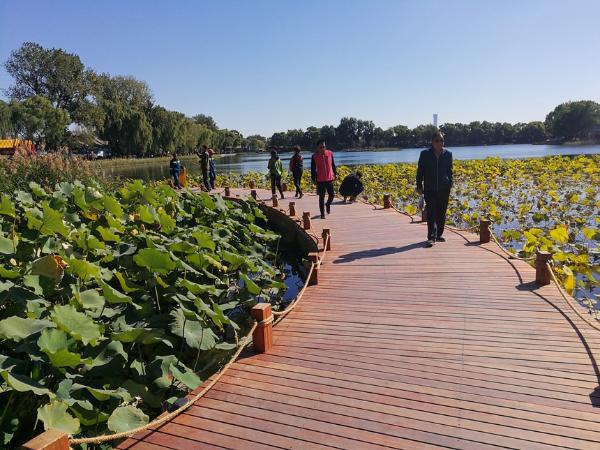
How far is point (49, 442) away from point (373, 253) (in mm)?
4428

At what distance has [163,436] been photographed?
2162 mm

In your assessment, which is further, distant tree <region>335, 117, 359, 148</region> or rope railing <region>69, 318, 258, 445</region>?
distant tree <region>335, 117, 359, 148</region>

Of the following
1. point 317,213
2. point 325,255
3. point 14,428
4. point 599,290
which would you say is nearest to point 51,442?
point 14,428

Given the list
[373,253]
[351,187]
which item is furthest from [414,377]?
[351,187]

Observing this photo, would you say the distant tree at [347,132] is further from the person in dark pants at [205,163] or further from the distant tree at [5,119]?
the person in dark pants at [205,163]

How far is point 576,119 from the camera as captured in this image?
63.5 meters

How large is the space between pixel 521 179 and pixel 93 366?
14.6 metres

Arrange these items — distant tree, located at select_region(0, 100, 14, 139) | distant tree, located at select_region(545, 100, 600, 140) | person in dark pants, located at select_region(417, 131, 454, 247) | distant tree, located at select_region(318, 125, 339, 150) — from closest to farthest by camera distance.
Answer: person in dark pants, located at select_region(417, 131, 454, 247) < distant tree, located at select_region(0, 100, 14, 139) < distant tree, located at select_region(545, 100, 600, 140) < distant tree, located at select_region(318, 125, 339, 150)

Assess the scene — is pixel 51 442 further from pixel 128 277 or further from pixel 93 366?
pixel 128 277

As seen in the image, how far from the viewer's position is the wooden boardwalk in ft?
6.81

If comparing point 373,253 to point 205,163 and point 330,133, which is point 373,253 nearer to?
point 205,163

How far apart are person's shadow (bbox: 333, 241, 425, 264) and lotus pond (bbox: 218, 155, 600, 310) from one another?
4.77 feet

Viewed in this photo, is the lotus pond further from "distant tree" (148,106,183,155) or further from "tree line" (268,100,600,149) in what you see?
"tree line" (268,100,600,149)

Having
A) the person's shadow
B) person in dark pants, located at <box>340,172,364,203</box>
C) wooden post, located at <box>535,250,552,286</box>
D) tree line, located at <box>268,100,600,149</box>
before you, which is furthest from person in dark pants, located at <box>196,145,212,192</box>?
tree line, located at <box>268,100,600,149</box>
